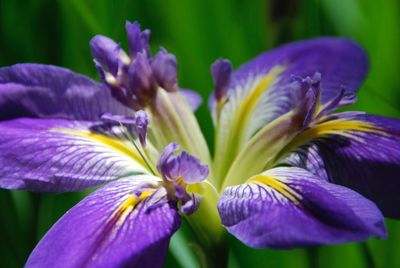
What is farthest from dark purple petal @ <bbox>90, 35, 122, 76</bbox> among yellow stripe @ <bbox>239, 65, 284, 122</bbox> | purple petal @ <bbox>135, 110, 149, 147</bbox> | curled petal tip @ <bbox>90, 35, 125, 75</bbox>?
yellow stripe @ <bbox>239, 65, 284, 122</bbox>

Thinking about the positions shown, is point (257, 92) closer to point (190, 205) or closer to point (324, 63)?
point (324, 63)

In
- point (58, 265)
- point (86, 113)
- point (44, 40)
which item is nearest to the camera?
point (58, 265)

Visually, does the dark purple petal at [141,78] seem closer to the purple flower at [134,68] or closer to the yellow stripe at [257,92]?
the purple flower at [134,68]

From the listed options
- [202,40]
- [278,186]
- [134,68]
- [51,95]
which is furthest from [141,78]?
[202,40]

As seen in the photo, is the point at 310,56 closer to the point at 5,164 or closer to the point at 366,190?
the point at 366,190

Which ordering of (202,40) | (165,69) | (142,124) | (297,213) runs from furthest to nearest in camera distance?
(202,40), (165,69), (142,124), (297,213)

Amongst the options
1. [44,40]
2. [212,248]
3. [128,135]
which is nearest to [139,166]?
[128,135]
